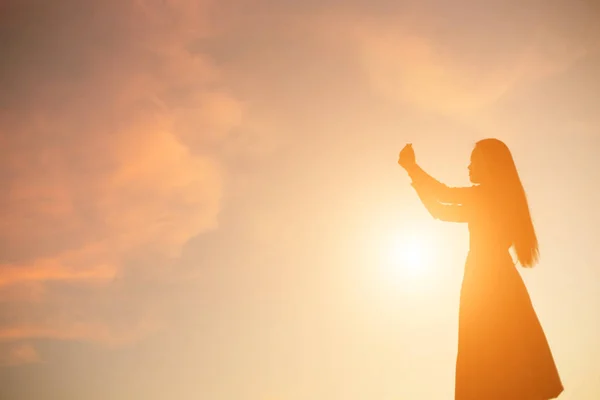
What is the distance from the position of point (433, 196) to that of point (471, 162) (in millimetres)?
714

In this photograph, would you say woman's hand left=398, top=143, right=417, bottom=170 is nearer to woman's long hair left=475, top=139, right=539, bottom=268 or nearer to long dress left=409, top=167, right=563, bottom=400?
long dress left=409, top=167, right=563, bottom=400

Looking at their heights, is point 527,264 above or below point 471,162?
below

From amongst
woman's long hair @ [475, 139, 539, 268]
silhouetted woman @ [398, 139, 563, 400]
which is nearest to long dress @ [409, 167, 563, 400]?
silhouetted woman @ [398, 139, 563, 400]

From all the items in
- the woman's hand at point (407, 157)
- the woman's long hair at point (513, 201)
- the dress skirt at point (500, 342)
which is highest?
the woman's hand at point (407, 157)

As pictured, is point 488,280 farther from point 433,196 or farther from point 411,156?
point 411,156

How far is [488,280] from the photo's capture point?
4.47 m

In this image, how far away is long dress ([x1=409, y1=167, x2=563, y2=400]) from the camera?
4.02m

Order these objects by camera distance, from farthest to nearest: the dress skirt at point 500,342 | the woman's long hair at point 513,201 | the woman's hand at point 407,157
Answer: the woman's hand at point 407,157
the woman's long hair at point 513,201
the dress skirt at point 500,342

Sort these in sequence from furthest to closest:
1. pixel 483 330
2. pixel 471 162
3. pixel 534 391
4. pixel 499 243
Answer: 1. pixel 471 162
2. pixel 499 243
3. pixel 483 330
4. pixel 534 391

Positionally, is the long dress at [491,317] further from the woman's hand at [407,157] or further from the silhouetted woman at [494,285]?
the woman's hand at [407,157]

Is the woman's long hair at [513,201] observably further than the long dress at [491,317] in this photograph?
Yes

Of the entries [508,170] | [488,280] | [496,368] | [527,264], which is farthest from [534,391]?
[508,170]

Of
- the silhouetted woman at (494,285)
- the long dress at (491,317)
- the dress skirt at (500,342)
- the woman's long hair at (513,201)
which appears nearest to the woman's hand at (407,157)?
the silhouetted woman at (494,285)

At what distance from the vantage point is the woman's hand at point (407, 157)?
507 cm
